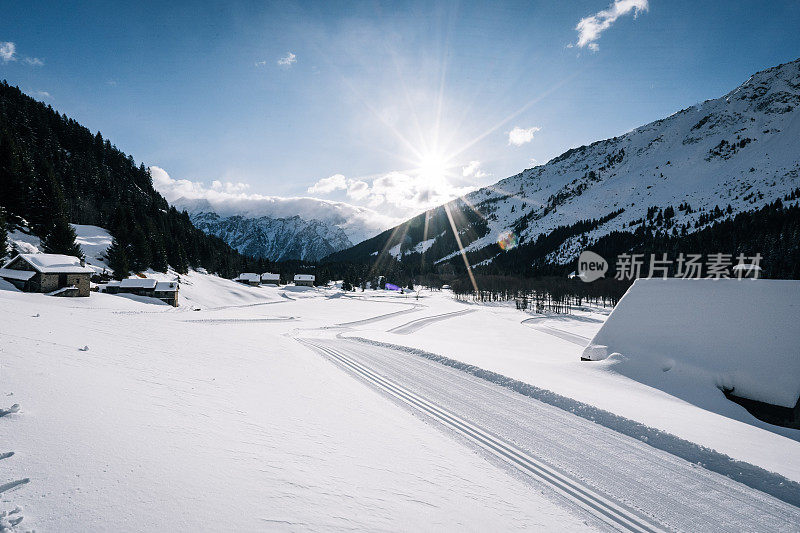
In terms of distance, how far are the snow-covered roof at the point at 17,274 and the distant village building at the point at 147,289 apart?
512 inches

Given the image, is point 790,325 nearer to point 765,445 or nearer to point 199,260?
point 765,445

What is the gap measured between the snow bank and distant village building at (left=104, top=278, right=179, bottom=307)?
2243 inches

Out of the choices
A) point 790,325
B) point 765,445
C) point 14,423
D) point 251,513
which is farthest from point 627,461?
point 14,423

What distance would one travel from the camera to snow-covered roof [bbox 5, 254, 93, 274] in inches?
1417

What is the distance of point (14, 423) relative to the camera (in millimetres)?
4676

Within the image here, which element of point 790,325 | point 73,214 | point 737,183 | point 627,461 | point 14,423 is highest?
point 737,183

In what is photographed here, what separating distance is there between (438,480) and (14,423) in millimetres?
6886

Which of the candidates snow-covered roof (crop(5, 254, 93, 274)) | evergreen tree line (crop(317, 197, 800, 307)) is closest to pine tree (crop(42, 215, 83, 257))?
snow-covered roof (crop(5, 254, 93, 274))

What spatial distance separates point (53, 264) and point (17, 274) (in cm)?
311

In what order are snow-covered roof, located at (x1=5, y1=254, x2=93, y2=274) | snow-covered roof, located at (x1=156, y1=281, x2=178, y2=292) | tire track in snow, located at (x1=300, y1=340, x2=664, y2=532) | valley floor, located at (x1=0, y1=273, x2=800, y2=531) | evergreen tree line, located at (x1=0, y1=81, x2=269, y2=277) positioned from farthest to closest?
snow-covered roof, located at (x1=156, y1=281, x2=178, y2=292), evergreen tree line, located at (x1=0, y1=81, x2=269, y2=277), snow-covered roof, located at (x1=5, y1=254, x2=93, y2=274), tire track in snow, located at (x1=300, y1=340, x2=664, y2=532), valley floor, located at (x1=0, y1=273, x2=800, y2=531)

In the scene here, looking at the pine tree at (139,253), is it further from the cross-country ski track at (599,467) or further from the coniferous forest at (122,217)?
the cross-country ski track at (599,467)

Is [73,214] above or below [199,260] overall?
above

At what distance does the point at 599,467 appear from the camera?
6988 millimetres

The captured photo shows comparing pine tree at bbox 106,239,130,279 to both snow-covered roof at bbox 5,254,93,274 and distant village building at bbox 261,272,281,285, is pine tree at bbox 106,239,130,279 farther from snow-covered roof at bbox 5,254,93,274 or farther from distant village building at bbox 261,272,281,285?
distant village building at bbox 261,272,281,285
